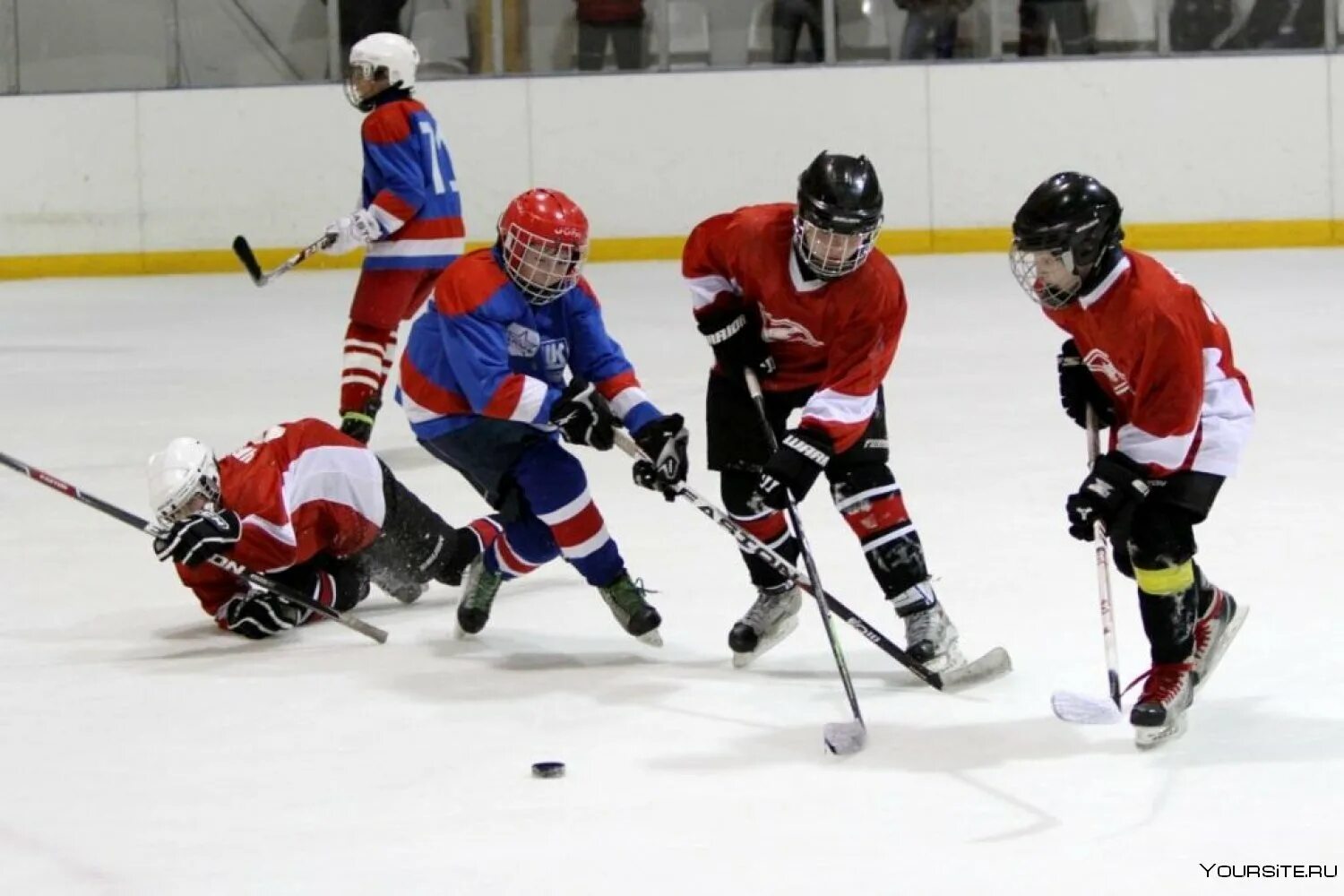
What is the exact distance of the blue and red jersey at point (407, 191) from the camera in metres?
6.04

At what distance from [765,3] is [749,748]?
7.39 meters

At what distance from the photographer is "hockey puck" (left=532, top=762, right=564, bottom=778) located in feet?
10.3

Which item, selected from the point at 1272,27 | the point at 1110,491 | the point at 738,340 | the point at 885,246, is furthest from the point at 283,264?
the point at 1272,27

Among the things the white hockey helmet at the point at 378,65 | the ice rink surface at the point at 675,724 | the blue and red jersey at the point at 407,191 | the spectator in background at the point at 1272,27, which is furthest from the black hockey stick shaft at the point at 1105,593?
the spectator in background at the point at 1272,27

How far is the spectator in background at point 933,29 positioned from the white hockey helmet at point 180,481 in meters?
6.73

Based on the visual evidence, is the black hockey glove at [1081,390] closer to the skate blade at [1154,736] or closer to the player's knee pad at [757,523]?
the skate blade at [1154,736]

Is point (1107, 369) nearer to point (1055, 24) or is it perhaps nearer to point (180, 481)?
point (180, 481)

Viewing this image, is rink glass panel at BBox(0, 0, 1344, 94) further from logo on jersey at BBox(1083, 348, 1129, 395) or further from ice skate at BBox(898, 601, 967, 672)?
logo on jersey at BBox(1083, 348, 1129, 395)

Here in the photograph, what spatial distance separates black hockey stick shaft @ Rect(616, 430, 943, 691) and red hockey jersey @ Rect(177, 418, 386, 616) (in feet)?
2.14

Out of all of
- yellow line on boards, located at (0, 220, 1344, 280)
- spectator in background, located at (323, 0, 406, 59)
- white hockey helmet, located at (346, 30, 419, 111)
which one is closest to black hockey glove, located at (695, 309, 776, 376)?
white hockey helmet, located at (346, 30, 419, 111)

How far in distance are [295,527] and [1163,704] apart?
163cm

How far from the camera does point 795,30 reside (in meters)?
10.2

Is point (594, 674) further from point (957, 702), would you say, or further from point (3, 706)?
point (3, 706)

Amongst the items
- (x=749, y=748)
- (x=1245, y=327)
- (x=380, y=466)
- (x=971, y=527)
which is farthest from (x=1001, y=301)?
(x=749, y=748)
